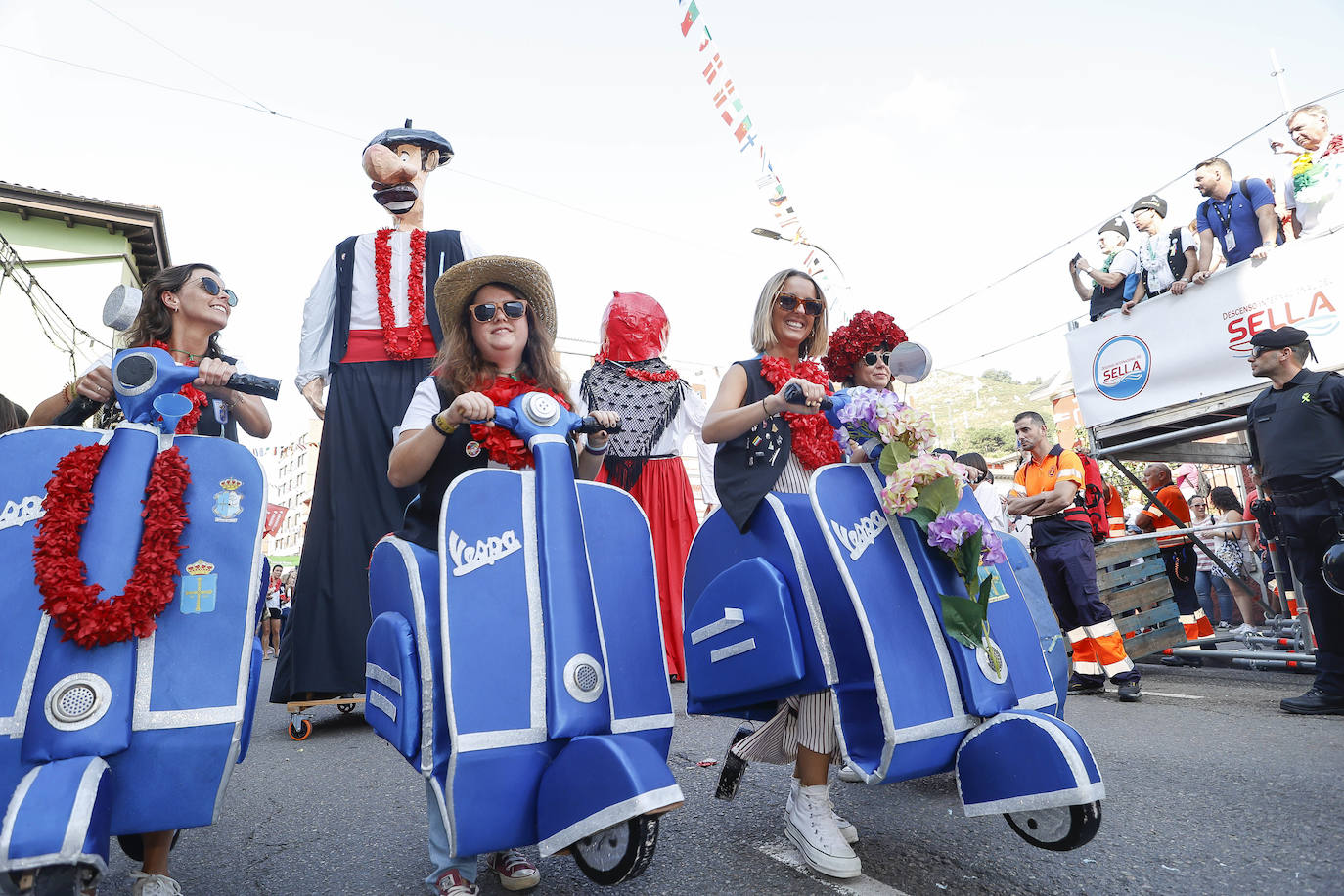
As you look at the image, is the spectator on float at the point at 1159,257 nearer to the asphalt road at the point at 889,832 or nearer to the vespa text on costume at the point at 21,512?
the asphalt road at the point at 889,832

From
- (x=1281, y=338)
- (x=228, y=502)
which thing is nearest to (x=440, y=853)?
(x=228, y=502)

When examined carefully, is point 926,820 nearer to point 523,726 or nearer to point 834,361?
point 523,726

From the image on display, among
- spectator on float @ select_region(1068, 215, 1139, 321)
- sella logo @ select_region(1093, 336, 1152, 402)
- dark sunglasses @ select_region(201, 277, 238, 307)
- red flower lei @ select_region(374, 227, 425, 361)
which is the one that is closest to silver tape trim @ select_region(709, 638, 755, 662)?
dark sunglasses @ select_region(201, 277, 238, 307)

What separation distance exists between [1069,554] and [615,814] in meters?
Result: 4.81

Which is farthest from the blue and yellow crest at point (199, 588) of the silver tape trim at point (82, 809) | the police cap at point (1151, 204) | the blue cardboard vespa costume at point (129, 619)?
the police cap at point (1151, 204)

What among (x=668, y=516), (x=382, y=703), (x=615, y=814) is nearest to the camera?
(x=615, y=814)

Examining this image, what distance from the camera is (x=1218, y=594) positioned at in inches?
392

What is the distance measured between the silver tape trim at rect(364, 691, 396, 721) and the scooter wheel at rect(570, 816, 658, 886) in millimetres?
543

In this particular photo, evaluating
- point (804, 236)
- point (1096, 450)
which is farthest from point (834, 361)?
point (804, 236)

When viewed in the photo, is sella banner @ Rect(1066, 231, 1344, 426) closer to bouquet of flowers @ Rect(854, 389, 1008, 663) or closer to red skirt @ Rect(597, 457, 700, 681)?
red skirt @ Rect(597, 457, 700, 681)

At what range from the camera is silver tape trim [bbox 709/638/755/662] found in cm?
232

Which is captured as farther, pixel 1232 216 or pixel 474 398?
pixel 1232 216

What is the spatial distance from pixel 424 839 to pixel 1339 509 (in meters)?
4.79

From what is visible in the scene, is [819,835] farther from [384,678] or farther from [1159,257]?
[1159,257]
